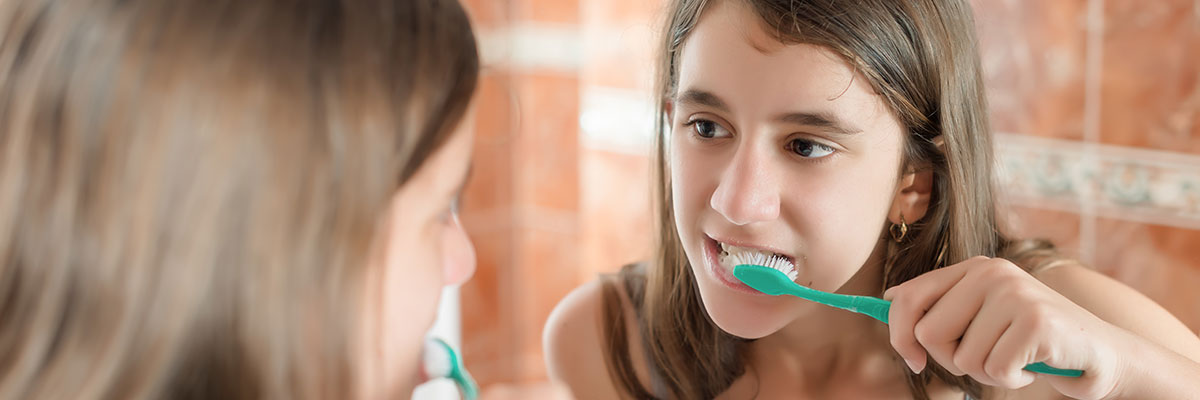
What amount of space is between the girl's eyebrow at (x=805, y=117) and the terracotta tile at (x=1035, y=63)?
681 mm

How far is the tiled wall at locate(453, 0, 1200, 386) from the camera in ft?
4.45

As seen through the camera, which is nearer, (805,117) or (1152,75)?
(805,117)

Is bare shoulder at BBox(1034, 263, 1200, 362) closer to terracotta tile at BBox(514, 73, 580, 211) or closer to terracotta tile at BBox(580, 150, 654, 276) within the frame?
terracotta tile at BBox(580, 150, 654, 276)

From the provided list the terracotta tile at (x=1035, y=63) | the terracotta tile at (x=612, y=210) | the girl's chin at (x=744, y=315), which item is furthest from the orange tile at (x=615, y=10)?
the girl's chin at (x=744, y=315)

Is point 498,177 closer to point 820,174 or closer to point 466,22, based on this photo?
point 820,174

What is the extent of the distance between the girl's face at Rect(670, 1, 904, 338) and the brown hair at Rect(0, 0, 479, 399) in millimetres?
367

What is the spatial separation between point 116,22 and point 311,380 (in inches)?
7.4

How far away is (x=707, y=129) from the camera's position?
0.84 metres

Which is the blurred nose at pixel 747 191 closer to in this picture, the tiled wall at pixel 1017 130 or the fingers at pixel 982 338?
the fingers at pixel 982 338

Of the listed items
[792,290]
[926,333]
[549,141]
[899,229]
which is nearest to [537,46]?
[549,141]

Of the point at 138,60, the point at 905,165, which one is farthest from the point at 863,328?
the point at 138,60

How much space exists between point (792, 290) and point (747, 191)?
0.27 feet

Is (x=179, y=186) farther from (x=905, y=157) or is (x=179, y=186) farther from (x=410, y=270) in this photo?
(x=905, y=157)

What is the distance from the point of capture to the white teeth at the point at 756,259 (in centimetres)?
82
